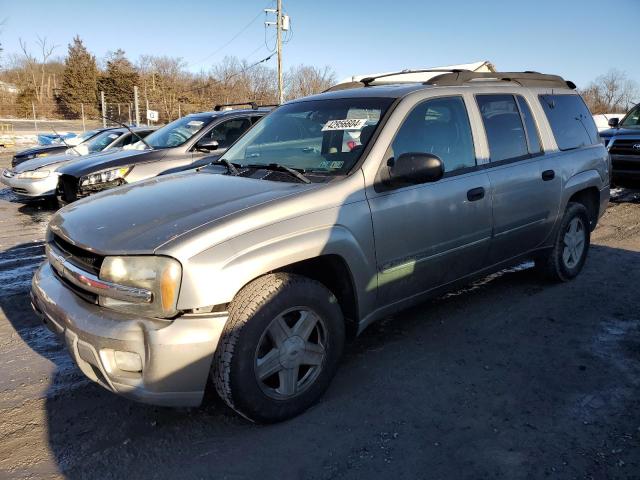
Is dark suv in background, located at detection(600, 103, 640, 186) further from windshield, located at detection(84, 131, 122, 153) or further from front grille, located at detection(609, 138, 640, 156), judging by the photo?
windshield, located at detection(84, 131, 122, 153)

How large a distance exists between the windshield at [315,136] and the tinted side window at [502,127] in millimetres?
966

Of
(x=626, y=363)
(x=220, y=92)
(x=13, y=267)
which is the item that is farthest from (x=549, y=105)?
(x=220, y=92)

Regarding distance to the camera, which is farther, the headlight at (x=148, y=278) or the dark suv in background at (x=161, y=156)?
the dark suv in background at (x=161, y=156)

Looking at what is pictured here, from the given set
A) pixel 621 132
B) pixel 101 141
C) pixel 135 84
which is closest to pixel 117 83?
pixel 135 84

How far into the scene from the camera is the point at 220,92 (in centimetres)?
4631

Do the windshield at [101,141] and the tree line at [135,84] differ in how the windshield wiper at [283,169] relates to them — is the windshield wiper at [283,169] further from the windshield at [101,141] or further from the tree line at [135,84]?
the tree line at [135,84]

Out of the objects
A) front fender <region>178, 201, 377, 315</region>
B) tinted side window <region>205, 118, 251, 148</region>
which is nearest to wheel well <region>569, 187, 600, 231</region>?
front fender <region>178, 201, 377, 315</region>

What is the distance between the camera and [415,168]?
3.05 m

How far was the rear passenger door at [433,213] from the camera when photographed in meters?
3.14

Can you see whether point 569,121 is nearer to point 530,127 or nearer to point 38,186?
point 530,127

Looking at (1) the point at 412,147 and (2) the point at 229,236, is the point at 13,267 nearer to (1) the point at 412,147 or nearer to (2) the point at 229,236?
(2) the point at 229,236

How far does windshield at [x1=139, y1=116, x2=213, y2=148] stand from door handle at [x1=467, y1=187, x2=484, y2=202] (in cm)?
479

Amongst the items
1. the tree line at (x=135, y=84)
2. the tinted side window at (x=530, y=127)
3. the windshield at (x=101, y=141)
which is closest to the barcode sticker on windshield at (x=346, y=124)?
the tinted side window at (x=530, y=127)

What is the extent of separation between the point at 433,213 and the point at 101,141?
10.2m
